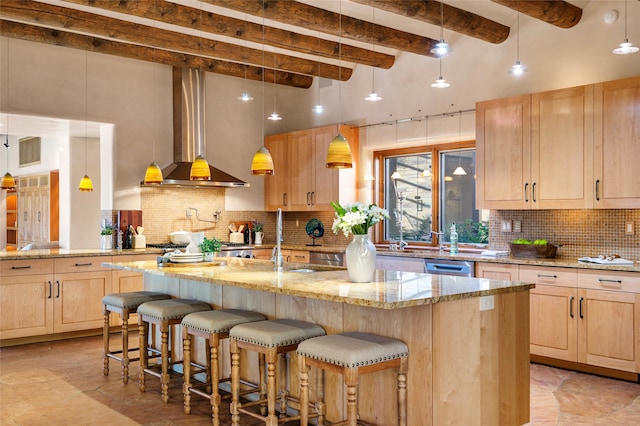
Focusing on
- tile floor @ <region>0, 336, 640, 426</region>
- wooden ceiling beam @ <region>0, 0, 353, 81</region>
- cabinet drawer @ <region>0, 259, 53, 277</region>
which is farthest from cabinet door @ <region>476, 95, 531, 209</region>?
cabinet drawer @ <region>0, 259, 53, 277</region>

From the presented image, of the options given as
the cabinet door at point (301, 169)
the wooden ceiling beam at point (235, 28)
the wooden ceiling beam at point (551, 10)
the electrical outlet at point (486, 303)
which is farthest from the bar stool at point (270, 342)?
the cabinet door at point (301, 169)

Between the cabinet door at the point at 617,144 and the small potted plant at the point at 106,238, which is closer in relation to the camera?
the cabinet door at the point at 617,144

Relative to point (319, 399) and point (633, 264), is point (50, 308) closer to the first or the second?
point (319, 399)

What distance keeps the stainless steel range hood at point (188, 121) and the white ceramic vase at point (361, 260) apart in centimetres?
398

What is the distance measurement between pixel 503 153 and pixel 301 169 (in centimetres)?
294

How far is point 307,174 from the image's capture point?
7754mm

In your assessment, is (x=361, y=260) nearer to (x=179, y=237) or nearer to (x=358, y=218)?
(x=358, y=218)

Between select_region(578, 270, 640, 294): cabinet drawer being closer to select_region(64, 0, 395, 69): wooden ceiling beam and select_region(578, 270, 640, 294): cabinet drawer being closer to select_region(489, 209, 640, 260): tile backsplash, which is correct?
select_region(489, 209, 640, 260): tile backsplash

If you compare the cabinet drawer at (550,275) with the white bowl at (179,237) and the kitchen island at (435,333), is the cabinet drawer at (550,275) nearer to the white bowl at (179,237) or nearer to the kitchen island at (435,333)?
the kitchen island at (435,333)

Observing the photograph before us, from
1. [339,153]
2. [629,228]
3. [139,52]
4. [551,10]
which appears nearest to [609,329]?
[629,228]

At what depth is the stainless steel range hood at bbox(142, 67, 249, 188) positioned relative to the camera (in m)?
7.43

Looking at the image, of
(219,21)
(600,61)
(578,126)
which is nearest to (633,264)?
(578,126)

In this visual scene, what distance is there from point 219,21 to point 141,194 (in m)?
2.50

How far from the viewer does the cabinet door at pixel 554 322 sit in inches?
194
